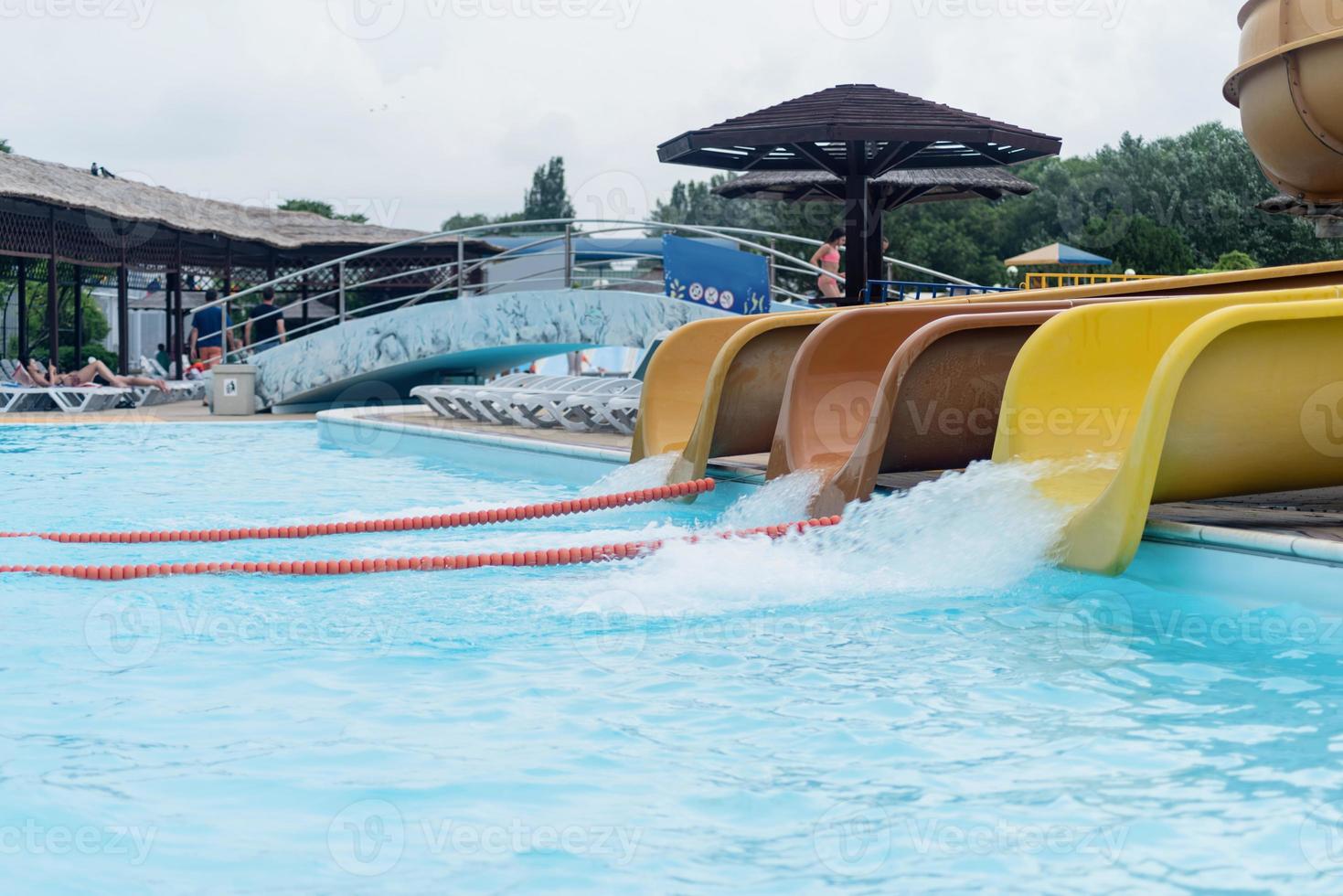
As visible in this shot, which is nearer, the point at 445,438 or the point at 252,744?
the point at 252,744

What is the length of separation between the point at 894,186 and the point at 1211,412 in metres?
9.48

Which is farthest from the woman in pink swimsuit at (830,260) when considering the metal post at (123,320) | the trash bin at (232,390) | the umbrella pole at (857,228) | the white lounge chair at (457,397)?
the metal post at (123,320)

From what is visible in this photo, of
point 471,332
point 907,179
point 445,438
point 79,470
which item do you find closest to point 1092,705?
point 445,438

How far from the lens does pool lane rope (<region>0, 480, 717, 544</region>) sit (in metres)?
6.72

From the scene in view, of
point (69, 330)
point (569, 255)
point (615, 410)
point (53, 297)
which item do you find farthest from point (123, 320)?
point (615, 410)

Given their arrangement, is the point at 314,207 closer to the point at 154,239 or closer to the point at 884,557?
the point at 154,239

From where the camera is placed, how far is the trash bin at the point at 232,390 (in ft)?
→ 55.0

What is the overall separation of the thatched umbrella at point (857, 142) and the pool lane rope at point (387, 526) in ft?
13.9

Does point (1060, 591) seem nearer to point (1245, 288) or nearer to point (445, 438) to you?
point (1245, 288)

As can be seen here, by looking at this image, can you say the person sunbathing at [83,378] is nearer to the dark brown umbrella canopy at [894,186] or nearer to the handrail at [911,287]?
the dark brown umbrella canopy at [894,186]

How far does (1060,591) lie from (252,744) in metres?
3.04

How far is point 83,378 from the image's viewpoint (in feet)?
56.6

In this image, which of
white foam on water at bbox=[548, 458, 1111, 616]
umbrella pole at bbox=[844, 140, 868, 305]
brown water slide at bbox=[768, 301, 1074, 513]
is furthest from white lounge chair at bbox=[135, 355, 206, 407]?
white foam on water at bbox=[548, 458, 1111, 616]

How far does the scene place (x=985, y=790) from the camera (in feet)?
9.82
